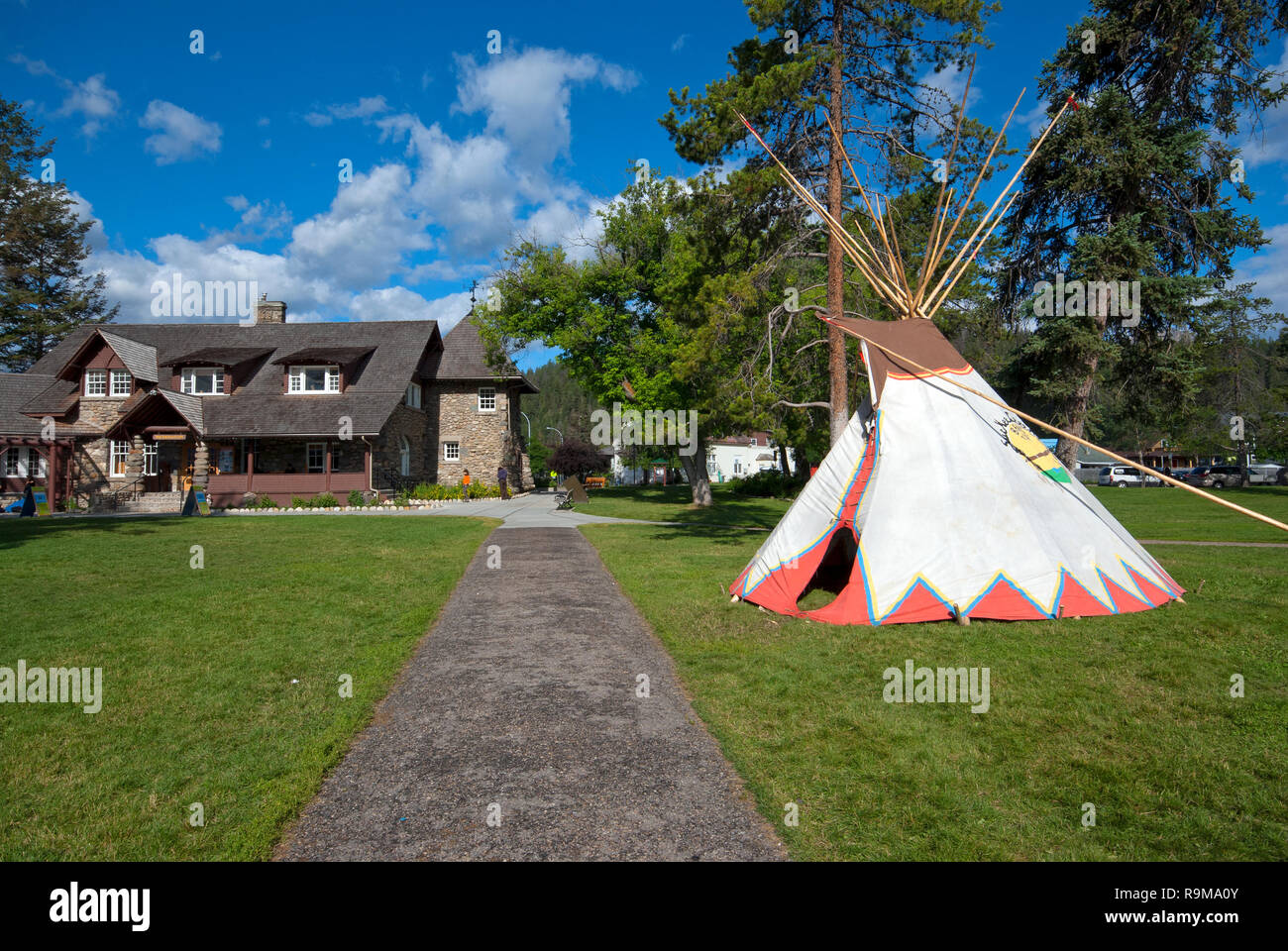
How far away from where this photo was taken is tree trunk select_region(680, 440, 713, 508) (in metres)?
32.8

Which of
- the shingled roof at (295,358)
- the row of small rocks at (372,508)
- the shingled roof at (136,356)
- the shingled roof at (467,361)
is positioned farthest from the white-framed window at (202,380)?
the shingled roof at (467,361)

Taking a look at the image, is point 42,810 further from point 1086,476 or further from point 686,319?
point 1086,476

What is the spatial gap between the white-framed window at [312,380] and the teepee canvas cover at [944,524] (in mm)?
29927

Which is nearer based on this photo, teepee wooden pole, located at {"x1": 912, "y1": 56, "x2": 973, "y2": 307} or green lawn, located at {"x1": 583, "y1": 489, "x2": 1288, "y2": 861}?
green lawn, located at {"x1": 583, "y1": 489, "x2": 1288, "y2": 861}

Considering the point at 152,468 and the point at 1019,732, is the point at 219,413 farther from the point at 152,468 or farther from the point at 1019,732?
the point at 1019,732

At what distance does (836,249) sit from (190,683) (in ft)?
40.9

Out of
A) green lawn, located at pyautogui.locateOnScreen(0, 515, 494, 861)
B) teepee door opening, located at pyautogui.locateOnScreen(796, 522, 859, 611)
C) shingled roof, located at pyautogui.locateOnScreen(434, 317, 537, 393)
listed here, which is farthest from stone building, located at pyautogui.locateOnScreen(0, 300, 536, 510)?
teepee door opening, located at pyautogui.locateOnScreen(796, 522, 859, 611)

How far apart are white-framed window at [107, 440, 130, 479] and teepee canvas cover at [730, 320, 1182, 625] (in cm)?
3453

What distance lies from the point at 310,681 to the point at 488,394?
111 feet

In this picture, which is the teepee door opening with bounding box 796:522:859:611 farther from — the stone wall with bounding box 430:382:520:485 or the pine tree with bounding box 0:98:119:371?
the pine tree with bounding box 0:98:119:371

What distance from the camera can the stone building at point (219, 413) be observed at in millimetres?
31109

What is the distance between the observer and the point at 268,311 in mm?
39500

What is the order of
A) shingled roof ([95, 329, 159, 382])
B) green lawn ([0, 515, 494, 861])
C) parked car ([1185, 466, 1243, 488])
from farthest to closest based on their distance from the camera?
parked car ([1185, 466, 1243, 488])
shingled roof ([95, 329, 159, 382])
green lawn ([0, 515, 494, 861])

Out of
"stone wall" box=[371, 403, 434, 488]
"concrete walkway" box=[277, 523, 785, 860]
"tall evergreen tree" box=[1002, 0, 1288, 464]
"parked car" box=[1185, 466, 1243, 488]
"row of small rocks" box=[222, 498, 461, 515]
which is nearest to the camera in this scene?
"concrete walkway" box=[277, 523, 785, 860]
